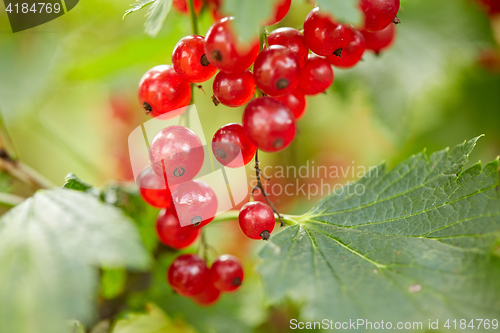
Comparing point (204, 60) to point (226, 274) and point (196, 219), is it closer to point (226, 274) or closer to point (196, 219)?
point (196, 219)

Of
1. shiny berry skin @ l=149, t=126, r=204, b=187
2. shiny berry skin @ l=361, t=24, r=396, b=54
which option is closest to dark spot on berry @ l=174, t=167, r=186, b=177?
shiny berry skin @ l=149, t=126, r=204, b=187

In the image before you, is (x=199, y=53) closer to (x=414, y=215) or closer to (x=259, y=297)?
(x=414, y=215)

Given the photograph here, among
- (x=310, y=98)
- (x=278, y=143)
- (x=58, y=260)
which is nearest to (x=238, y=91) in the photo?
(x=278, y=143)

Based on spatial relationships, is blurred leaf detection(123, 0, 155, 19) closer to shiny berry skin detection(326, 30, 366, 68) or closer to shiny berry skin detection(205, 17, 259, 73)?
shiny berry skin detection(205, 17, 259, 73)

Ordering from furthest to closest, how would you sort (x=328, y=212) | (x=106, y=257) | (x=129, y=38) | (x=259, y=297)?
(x=129, y=38), (x=259, y=297), (x=328, y=212), (x=106, y=257)

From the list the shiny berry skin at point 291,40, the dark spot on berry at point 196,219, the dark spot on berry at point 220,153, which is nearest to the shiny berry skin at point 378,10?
the shiny berry skin at point 291,40

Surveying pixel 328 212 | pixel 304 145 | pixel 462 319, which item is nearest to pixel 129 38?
pixel 304 145
